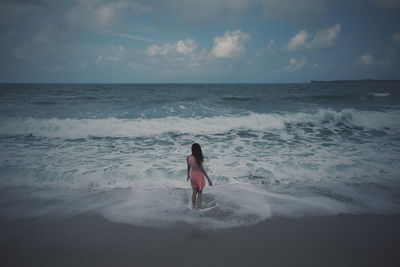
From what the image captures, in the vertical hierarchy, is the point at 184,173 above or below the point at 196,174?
below

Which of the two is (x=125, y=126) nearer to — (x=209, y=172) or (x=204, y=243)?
(x=209, y=172)

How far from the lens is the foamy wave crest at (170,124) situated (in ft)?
36.8

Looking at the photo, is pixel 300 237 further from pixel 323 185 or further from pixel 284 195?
pixel 323 185

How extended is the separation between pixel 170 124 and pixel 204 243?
975 centimetres

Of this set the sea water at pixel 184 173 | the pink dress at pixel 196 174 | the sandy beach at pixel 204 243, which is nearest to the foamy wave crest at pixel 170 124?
the sea water at pixel 184 173

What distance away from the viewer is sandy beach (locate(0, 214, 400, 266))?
2.87 metres

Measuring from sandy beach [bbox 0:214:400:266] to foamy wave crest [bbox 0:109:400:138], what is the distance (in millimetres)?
7672

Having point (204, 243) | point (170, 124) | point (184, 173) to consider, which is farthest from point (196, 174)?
point (170, 124)

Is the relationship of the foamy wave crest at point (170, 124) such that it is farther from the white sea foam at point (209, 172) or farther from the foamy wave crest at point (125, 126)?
the white sea foam at point (209, 172)

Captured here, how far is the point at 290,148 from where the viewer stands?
8344mm

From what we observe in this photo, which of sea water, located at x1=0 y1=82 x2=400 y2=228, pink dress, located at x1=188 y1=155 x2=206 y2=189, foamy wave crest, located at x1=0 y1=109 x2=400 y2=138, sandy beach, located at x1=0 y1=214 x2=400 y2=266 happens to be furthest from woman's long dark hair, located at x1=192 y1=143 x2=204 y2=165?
foamy wave crest, located at x1=0 y1=109 x2=400 y2=138


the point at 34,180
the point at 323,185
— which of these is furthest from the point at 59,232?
the point at 323,185

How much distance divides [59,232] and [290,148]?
7.54 meters

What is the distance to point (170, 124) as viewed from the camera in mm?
12539
